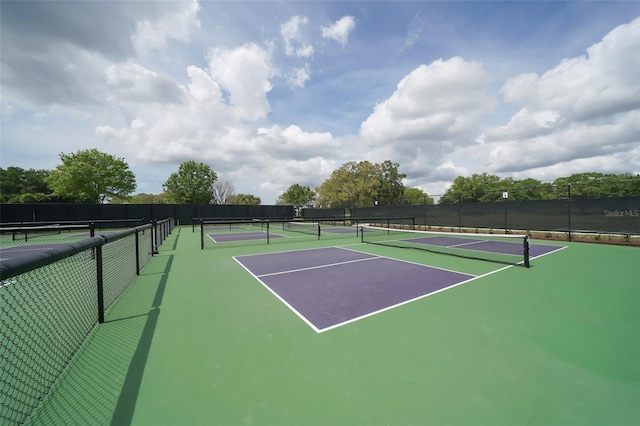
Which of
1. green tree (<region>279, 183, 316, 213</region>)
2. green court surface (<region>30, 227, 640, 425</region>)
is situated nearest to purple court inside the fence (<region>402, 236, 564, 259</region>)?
green court surface (<region>30, 227, 640, 425</region>)

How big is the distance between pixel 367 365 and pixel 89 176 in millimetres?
43772

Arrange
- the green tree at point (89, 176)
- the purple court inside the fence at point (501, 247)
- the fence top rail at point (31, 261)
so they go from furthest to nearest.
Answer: the green tree at point (89, 176) < the purple court inside the fence at point (501, 247) < the fence top rail at point (31, 261)

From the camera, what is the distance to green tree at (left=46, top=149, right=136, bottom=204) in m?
33.0

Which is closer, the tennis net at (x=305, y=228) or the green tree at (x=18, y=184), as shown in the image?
the tennis net at (x=305, y=228)

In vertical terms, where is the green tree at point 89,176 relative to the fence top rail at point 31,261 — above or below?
above

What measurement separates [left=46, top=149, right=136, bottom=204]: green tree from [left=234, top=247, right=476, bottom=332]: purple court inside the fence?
3689 centimetres

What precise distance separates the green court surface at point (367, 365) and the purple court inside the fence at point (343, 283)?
30 centimetres

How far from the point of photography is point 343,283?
5930 mm

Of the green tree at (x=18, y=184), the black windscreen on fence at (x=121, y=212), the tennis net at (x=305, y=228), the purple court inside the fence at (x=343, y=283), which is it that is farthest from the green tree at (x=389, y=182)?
the green tree at (x=18, y=184)

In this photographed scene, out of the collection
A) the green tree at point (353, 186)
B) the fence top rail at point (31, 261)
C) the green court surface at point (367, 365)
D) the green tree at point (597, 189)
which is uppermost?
the green tree at point (353, 186)

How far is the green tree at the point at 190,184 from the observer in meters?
44.9

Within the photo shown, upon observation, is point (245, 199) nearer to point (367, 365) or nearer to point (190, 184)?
point (190, 184)

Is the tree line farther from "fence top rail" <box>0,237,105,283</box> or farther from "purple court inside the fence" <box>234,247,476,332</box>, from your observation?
"fence top rail" <box>0,237,105,283</box>

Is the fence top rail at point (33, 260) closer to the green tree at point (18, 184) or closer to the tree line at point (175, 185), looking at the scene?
the tree line at point (175, 185)
